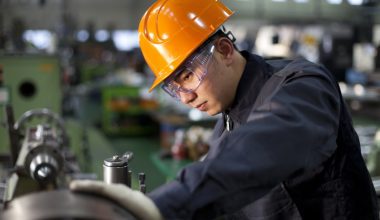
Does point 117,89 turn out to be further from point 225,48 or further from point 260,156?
point 260,156

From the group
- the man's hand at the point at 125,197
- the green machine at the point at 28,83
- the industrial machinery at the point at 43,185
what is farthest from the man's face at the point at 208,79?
the green machine at the point at 28,83

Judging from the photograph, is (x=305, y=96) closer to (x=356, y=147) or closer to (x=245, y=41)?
(x=356, y=147)

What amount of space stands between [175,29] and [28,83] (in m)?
2.55

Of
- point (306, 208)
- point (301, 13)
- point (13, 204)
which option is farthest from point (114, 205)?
point (301, 13)

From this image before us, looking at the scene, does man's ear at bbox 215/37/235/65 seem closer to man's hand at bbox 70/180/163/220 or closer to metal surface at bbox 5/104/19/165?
man's hand at bbox 70/180/163/220

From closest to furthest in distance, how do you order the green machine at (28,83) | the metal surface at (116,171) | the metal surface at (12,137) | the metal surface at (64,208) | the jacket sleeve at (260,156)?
the metal surface at (64,208) < the jacket sleeve at (260,156) < the metal surface at (116,171) < the metal surface at (12,137) < the green machine at (28,83)

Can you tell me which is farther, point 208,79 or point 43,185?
point 43,185

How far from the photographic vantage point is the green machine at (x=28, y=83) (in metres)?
3.30

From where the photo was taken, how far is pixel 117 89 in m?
6.77

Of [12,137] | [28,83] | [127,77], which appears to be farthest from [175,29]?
[127,77]

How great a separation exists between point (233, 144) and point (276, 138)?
0.25 feet

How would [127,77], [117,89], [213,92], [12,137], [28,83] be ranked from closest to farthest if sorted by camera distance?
[213,92] → [12,137] → [28,83] → [117,89] → [127,77]

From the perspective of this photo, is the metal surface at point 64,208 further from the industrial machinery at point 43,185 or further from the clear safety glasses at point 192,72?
the clear safety glasses at point 192,72

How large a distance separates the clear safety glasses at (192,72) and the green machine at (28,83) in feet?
7.96
